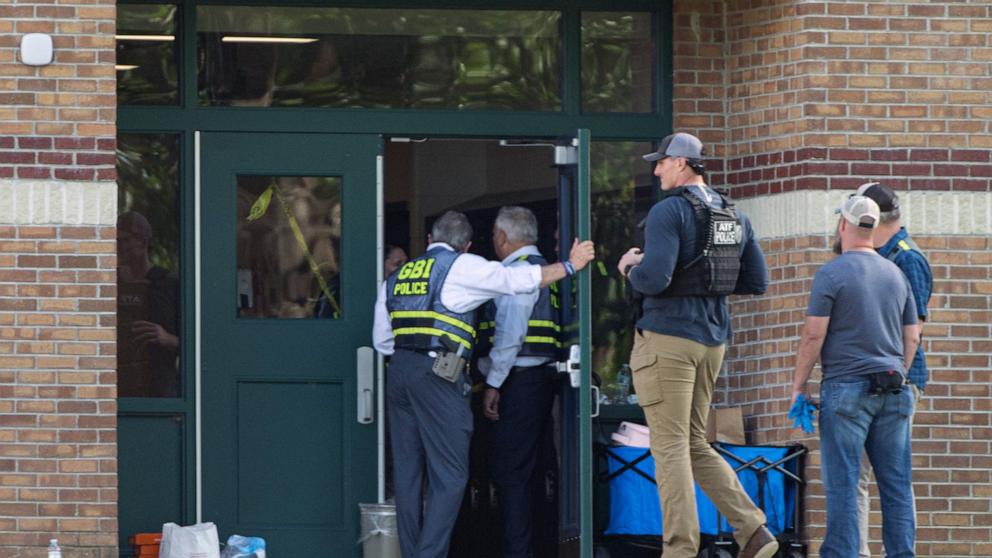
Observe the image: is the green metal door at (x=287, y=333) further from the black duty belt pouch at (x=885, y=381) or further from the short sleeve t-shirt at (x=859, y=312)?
the black duty belt pouch at (x=885, y=381)

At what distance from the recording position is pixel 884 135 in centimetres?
1027

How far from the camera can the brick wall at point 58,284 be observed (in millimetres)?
9539

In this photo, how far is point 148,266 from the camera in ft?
35.1

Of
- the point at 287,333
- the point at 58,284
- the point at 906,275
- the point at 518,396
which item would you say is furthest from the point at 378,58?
the point at 906,275

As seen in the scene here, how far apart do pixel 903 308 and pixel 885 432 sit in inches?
23.9

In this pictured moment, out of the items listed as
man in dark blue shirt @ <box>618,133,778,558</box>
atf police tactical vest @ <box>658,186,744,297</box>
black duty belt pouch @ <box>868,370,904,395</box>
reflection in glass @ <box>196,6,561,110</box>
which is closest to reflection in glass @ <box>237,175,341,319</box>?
reflection in glass @ <box>196,6,561,110</box>

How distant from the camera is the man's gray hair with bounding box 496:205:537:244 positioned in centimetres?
1064

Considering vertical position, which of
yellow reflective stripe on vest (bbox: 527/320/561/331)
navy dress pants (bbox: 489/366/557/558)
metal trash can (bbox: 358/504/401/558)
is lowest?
metal trash can (bbox: 358/504/401/558)

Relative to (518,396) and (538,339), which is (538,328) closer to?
(538,339)

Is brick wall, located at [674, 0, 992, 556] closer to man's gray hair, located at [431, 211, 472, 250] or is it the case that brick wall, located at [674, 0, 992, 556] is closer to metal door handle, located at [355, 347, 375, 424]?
man's gray hair, located at [431, 211, 472, 250]

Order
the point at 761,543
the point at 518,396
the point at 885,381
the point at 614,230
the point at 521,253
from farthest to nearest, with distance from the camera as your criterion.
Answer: the point at 614,230
the point at 521,253
the point at 518,396
the point at 761,543
the point at 885,381

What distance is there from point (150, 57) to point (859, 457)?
15.1ft

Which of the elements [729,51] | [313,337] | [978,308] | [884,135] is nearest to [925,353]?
[978,308]

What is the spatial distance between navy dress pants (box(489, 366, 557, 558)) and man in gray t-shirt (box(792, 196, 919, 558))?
6.26ft
